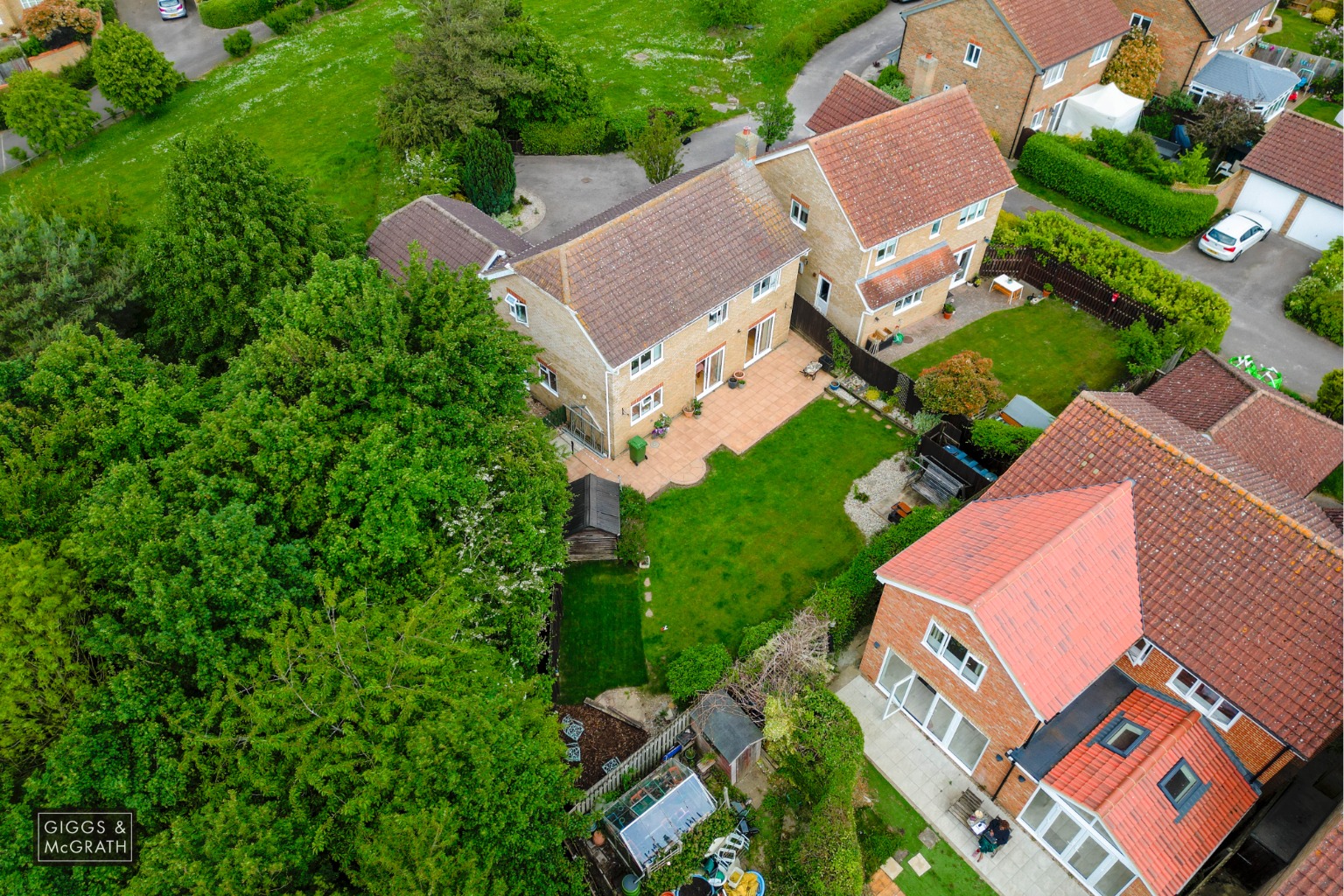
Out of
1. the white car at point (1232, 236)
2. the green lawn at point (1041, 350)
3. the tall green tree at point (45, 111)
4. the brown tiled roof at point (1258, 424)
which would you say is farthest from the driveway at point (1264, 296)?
the tall green tree at point (45, 111)

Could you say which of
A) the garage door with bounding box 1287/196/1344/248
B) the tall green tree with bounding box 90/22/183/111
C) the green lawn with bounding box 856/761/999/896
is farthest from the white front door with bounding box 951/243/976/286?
the tall green tree with bounding box 90/22/183/111

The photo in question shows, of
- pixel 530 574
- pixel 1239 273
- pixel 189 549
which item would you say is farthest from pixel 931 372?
pixel 189 549

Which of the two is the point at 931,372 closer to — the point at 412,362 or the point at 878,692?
the point at 878,692

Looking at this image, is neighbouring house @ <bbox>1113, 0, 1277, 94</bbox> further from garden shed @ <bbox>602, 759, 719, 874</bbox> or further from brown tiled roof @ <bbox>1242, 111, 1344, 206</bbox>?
garden shed @ <bbox>602, 759, 719, 874</bbox>

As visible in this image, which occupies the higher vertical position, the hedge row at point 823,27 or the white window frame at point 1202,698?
the hedge row at point 823,27

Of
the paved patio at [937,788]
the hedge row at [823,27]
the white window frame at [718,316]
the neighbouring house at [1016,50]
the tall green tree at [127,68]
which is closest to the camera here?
the paved patio at [937,788]

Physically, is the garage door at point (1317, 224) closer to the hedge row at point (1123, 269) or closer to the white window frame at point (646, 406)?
the hedge row at point (1123, 269)
